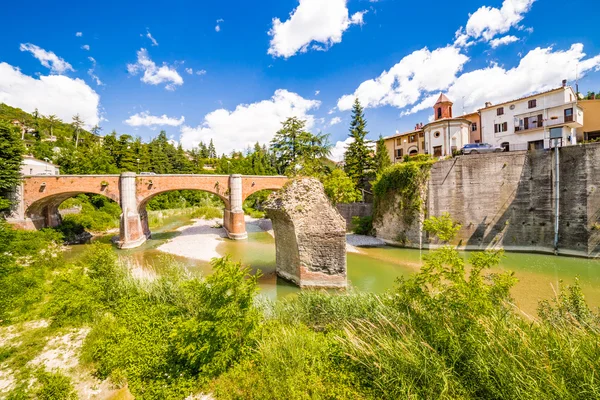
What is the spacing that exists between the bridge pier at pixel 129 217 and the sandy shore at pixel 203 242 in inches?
107

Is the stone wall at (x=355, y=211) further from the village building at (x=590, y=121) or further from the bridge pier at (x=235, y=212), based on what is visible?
the village building at (x=590, y=121)

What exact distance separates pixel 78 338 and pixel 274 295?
6815 mm

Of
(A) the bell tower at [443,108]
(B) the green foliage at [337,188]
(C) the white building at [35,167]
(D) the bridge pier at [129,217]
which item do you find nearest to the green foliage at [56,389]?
(B) the green foliage at [337,188]

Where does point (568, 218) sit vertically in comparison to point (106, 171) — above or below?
below

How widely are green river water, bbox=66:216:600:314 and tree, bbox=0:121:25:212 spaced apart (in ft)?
22.1

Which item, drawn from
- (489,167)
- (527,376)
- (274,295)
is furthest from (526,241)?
(527,376)

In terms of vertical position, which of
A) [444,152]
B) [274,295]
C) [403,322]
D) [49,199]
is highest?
[444,152]

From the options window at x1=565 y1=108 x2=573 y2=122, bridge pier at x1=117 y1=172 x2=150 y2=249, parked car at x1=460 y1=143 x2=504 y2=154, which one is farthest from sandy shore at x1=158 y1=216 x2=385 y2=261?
window at x1=565 y1=108 x2=573 y2=122

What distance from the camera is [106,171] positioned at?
39750 millimetres

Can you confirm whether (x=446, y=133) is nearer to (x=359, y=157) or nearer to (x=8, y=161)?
(x=359, y=157)

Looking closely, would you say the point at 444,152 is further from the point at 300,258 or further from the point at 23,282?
the point at 23,282

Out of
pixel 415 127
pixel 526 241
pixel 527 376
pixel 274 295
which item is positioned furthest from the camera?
pixel 415 127

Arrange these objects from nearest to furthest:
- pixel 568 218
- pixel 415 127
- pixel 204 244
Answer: pixel 568 218
pixel 204 244
pixel 415 127

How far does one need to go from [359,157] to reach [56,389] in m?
29.0
